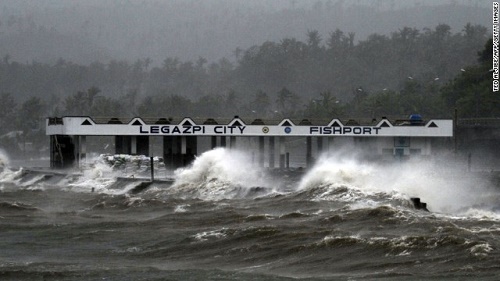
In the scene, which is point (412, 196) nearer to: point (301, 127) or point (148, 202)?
point (148, 202)

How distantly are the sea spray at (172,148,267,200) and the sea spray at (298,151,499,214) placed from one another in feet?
10.8

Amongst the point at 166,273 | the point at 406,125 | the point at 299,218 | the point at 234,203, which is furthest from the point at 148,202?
the point at 406,125

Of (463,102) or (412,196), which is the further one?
(463,102)

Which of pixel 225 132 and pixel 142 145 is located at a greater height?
pixel 225 132

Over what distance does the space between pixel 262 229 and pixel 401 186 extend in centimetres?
1111

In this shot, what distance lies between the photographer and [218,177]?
48656 millimetres

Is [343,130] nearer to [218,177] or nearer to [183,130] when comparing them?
[183,130]

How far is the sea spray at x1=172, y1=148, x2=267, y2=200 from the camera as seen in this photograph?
44.3 m

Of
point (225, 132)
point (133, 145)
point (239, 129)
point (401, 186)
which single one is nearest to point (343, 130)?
point (239, 129)

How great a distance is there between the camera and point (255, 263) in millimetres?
25062

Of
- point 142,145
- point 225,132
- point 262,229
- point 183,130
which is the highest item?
point 183,130

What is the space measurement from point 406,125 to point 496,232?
→ 36.9 meters

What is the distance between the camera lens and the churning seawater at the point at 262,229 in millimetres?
23594

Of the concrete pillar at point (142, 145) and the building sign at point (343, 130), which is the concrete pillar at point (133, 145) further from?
the building sign at point (343, 130)
